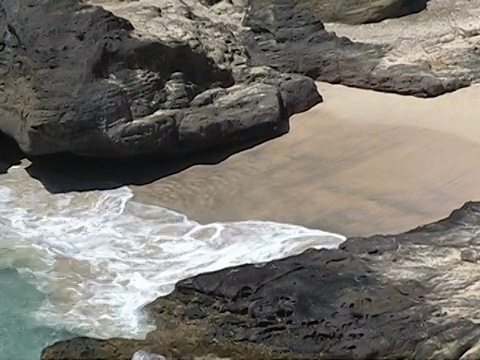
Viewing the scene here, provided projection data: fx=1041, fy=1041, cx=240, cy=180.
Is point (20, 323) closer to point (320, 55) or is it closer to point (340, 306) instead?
point (340, 306)

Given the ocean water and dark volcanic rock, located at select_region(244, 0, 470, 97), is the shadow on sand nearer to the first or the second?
the ocean water

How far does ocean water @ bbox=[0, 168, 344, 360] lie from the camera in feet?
21.7

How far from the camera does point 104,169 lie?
29.8 ft

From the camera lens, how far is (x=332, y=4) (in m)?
11.7

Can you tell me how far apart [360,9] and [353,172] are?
11.7ft

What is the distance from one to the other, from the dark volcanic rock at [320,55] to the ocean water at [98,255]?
263cm

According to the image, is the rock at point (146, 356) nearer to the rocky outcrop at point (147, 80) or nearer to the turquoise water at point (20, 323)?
the turquoise water at point (20, 323)

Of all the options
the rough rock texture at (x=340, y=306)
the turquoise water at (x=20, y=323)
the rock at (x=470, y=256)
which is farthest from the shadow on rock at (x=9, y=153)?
the rock at (x=470, y=256)

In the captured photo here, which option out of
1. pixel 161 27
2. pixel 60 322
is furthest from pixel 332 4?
pixel 60 322

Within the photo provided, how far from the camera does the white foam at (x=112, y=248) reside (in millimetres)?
6805

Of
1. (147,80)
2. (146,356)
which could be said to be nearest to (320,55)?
(147,80)

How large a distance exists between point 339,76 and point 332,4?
1668 mm

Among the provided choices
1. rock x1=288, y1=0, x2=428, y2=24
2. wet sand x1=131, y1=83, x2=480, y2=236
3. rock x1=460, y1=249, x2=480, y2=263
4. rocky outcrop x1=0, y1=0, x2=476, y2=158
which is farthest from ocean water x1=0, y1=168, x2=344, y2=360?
rock x1=288, y1=0, x2=428, y2=24

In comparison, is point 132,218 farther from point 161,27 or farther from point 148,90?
point 161,27
